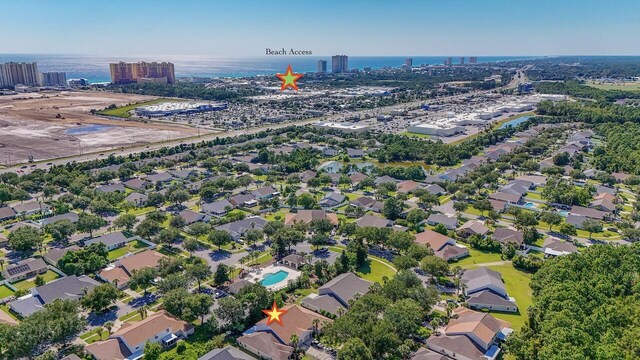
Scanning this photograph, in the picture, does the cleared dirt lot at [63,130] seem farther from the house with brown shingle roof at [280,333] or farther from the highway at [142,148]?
the house with brown shingle roof at [280,333]

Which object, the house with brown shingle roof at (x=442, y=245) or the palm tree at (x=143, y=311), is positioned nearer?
the palm tree at (x=143, y=311)

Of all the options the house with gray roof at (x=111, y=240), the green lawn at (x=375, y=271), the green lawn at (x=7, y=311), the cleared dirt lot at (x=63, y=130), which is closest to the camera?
the green lawn at (x=7, y=311)

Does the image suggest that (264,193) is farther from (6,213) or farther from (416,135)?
(416,135)

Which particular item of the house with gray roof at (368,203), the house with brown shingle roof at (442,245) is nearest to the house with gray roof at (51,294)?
the house with brown shingle roof at (442,245)

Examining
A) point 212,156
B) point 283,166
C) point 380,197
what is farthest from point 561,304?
point 212,156

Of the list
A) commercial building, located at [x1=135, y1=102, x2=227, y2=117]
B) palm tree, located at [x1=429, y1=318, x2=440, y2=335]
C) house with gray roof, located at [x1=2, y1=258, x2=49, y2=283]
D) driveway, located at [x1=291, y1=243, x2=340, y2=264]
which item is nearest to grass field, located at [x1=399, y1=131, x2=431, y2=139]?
driveway, located at [x1=291, y1=243, x2=340, y2=264]

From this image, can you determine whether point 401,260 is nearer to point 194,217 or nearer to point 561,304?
point 561,304

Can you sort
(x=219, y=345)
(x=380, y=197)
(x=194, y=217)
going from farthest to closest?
(x=380, y=197)
(x=194, y=217)
(x=219, y=345)
